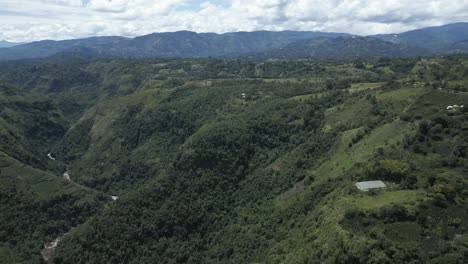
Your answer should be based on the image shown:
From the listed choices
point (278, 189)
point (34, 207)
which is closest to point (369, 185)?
point (278, 189)

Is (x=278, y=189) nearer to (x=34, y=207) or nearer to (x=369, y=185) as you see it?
(x=369, y=185)

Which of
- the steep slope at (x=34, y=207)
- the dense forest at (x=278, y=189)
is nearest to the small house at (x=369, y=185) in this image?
the dense forest at (x=278, y=189)

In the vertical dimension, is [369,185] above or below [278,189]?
above

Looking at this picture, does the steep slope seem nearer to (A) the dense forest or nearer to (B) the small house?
(A) the dense forest

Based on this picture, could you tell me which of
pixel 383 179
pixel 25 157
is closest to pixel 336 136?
pixel 383 179

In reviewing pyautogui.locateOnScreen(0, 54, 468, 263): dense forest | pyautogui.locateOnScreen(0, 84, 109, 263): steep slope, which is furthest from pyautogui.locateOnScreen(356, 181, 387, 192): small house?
pyautogui.locateOnScreen(0, 84, 109, 263): steep slope

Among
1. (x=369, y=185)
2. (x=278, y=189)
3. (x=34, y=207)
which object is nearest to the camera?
(x=369, y=185)
